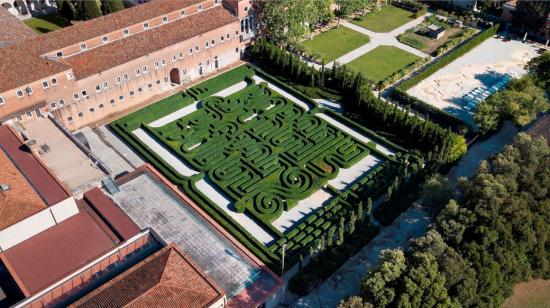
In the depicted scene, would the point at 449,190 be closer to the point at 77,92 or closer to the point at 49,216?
the point at 49,216

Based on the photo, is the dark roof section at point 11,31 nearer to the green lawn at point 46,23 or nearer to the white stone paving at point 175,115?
the green lawn at point 46,23

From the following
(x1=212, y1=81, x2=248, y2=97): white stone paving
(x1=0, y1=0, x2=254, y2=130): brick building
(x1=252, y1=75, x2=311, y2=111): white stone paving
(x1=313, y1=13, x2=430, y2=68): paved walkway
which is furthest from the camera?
(x1=313, y1=13, x2=430, y2=68): paved walkway

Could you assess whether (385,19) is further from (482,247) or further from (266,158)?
(482,247)

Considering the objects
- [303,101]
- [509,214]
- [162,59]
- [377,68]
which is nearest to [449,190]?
[509,214]

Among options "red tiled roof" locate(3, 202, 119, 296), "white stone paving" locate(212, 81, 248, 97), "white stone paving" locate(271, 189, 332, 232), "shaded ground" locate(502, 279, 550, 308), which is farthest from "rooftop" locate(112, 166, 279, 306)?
"shaded ground" locate(502, 279, 550, 308)

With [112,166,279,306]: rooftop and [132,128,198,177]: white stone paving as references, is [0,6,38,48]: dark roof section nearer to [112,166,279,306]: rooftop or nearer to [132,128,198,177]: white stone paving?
Result: [132,128,198,177]: white stone paving

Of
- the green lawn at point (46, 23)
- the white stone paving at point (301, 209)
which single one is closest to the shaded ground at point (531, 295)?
the white stone paving at point (301, 209)
